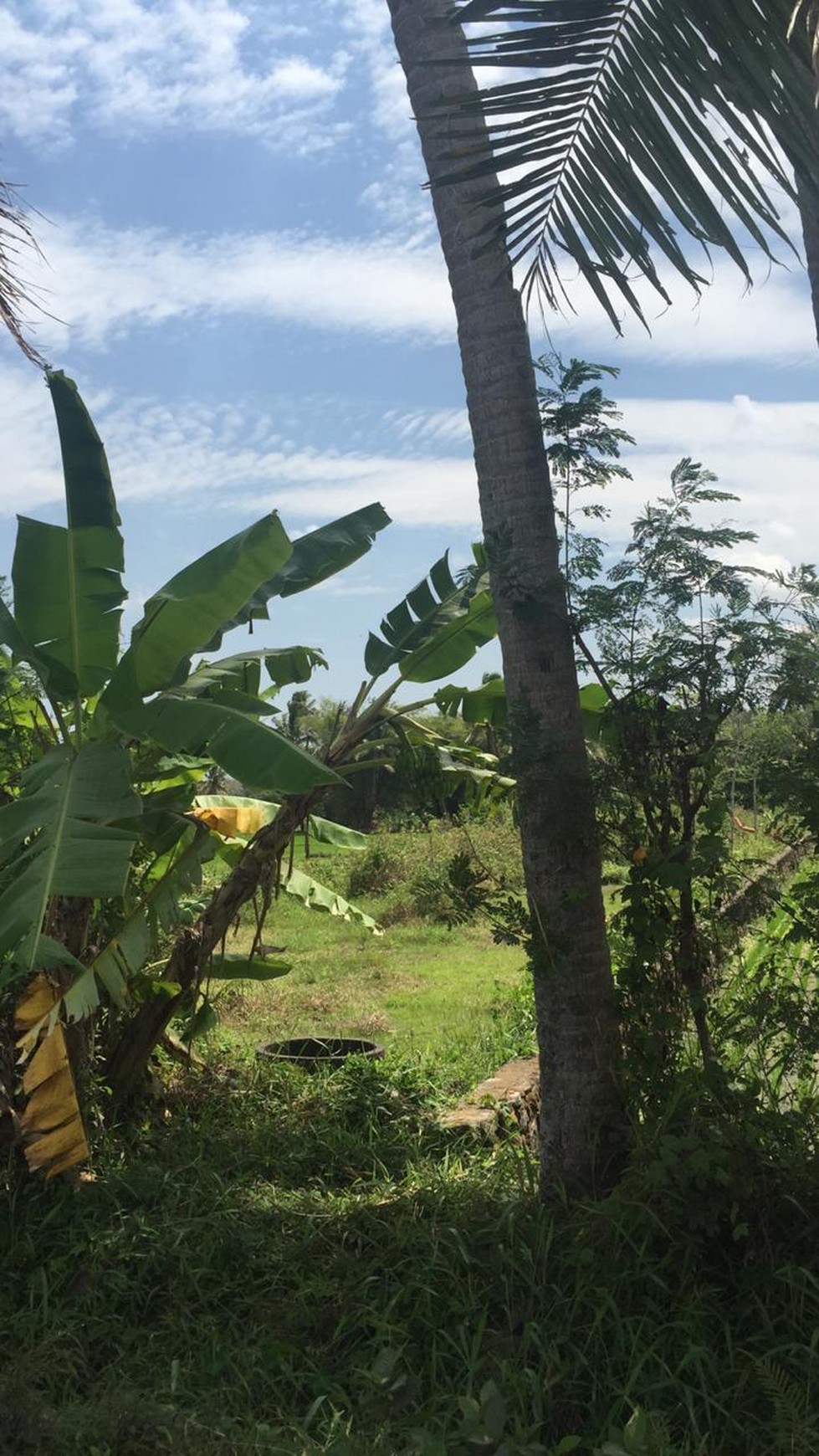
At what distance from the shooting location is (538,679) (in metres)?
4.72

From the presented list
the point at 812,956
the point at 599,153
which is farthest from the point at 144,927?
the point at 599,153

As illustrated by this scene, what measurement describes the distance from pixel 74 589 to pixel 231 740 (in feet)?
3.75

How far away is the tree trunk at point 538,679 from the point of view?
4598 millimetres

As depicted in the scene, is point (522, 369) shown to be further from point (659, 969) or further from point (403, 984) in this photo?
point (403, 984)

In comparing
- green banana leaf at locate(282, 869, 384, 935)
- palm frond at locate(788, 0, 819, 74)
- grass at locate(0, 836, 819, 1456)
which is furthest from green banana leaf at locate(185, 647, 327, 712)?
palm frond at locate(788, 0, 819, 74)

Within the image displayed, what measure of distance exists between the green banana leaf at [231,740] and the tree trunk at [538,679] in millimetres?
849

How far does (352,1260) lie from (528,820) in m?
1.77

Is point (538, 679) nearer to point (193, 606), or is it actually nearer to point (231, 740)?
point (231, 740)

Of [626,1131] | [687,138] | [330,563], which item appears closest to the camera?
[687,138]

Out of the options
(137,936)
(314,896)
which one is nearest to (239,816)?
(314,896)

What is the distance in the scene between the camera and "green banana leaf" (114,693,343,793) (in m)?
4.82

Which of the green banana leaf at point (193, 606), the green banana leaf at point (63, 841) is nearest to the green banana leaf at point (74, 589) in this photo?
the green banana leaf at point (193, 606)

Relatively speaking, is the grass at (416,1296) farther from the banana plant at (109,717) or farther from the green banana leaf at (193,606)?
the green banana leaf at (193,606)

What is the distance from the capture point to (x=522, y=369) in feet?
16.0
